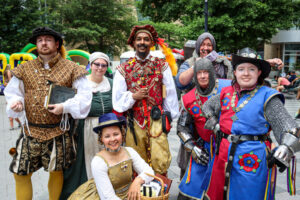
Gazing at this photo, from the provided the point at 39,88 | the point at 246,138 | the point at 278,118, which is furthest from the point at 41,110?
the point at 278,118

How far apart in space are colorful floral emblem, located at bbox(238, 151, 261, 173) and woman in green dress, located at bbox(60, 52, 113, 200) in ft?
5.47

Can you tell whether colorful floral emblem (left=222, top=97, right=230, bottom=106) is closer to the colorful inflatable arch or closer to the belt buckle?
Result: the belt buckle

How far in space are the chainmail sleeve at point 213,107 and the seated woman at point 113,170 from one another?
28.1 inches

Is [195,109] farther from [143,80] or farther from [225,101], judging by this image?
[143,80]

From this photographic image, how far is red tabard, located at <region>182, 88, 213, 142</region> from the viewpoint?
2.65 m

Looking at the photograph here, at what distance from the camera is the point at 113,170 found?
7.52ft

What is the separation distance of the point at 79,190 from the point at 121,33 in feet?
74.6

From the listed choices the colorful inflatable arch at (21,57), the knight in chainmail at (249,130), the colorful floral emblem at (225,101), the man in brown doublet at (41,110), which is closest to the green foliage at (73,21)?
the colorful inflatable arch at (21,57)

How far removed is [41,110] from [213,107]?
1527mm

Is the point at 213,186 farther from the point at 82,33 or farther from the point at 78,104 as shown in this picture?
the point at 82,33

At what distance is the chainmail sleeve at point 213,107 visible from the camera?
2289 millimetres

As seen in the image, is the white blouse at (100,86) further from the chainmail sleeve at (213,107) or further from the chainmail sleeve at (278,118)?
the chainmail sleeve at (278,118)

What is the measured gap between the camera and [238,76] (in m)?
2.09

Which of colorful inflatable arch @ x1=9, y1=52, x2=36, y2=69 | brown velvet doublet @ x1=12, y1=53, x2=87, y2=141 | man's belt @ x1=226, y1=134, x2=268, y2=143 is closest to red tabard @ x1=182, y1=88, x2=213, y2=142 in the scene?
man's belt @ x1=226, y1=134, x2=268, y2=143
